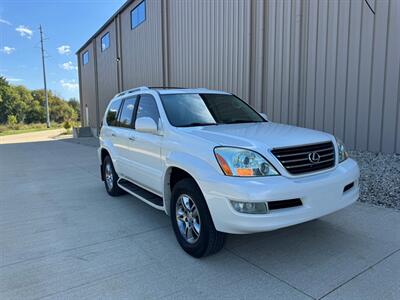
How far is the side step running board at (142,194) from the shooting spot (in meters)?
4.10

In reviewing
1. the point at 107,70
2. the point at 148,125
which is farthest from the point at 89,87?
the point at 148,125

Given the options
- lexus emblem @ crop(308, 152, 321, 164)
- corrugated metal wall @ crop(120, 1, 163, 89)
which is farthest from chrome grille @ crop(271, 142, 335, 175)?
corrugated metal wall @ crop(120, 1, 163, 89)

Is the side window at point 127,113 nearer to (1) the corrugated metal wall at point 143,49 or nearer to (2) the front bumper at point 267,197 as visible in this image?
(2) the front bumper at point 267,197

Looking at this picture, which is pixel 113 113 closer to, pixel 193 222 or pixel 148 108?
pixel 148 108

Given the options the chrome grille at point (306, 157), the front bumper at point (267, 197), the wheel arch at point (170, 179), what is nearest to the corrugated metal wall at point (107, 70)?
the wheel arch at point (170, 179)

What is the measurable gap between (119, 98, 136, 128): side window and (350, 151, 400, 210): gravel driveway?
3.87 metres

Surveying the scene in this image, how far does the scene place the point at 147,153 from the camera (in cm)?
424

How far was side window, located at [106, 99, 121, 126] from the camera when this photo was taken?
5.69 metres

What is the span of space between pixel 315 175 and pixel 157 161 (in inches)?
74.4

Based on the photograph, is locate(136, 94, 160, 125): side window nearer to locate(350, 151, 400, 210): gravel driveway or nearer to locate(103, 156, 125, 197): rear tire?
locate(103, 156, 125, 197): rear tire

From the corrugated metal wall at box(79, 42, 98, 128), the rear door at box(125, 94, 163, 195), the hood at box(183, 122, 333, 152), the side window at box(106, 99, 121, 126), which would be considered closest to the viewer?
the hood at box(183, 122, 333, 152)

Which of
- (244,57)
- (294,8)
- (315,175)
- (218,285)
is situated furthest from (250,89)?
(218,285)

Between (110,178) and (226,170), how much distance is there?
3694 mm

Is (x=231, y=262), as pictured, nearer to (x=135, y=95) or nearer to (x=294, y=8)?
(x=135, y=95)
